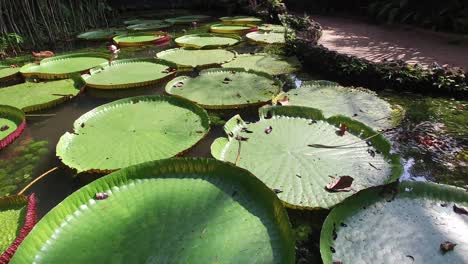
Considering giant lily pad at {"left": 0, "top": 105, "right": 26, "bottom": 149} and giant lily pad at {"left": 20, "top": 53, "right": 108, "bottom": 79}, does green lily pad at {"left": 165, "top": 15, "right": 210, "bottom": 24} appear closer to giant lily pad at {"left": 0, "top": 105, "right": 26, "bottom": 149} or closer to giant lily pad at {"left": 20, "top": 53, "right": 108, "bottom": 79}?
giant lily pad at {"left": 20, "top": 53, "right": 108, "bottom": 79}

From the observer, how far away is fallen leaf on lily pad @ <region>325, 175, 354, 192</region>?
8.36ft

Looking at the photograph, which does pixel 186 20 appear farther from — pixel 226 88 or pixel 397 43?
pixel 226 88

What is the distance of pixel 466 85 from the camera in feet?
13.9

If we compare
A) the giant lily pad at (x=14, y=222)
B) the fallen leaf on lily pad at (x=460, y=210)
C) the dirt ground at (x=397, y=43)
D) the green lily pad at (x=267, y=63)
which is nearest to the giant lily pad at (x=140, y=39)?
the green lily pad at (x=267, y=63)

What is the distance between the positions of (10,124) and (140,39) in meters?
4.59

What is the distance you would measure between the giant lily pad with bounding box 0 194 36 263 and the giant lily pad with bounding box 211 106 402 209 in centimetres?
145

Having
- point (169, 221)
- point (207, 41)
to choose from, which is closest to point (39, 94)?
point (169, 221)

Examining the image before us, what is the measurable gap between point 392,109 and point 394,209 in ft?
6.32

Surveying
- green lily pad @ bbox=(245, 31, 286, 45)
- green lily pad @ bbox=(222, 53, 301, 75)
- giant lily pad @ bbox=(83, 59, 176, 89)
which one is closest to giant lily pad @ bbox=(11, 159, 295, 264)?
giant lily pad @ bbox=(83, 59, 176, 89)

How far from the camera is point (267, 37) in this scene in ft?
24.8

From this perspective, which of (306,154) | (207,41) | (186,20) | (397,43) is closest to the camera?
(306,154)

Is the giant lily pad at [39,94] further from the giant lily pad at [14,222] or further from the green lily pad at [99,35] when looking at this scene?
the green lily pad at [99,35]

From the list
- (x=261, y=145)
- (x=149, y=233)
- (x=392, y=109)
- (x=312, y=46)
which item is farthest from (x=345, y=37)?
(x=149, y=233)

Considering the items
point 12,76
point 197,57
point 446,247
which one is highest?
point 446,247
